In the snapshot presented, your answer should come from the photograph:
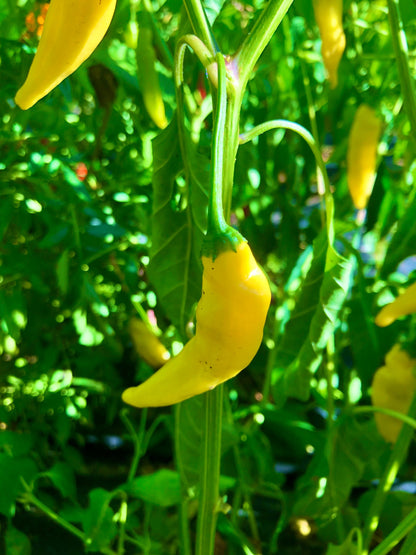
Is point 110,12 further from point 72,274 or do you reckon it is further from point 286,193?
point 286,193

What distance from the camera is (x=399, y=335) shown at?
788 mm

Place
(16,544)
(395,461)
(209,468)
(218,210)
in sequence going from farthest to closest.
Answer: (16,544) < (395,461) < (209,468) < (218,210)

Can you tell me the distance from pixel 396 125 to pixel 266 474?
0.41 m

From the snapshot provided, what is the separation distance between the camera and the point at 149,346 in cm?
76

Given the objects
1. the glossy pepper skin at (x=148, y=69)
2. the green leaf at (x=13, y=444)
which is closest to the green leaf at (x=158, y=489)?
the green leaf at (x=13, y=444)

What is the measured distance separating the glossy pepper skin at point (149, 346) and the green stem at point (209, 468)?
0.25 metres

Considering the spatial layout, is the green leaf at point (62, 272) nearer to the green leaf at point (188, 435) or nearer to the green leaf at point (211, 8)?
the green leaf at point (188, 435)

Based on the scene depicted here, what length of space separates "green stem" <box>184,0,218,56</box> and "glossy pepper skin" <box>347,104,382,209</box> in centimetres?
29

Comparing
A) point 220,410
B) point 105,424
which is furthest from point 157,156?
point 105,424

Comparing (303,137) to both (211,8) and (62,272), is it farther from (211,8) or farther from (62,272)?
(62,272)

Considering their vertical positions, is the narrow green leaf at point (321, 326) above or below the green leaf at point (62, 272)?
above

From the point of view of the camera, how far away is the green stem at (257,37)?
1.43 feet

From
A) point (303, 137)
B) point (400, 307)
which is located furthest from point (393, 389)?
point (303, 137)

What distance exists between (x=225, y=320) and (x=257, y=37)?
0.56ft
